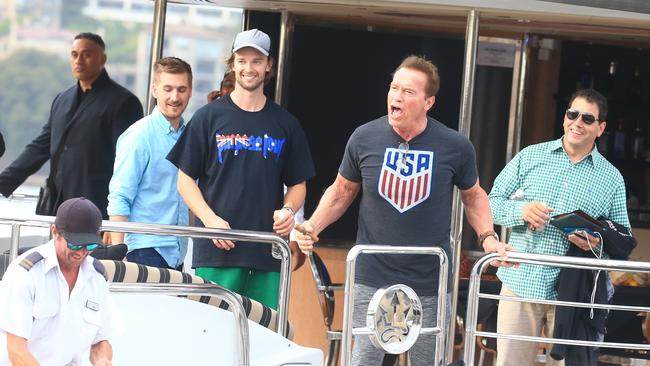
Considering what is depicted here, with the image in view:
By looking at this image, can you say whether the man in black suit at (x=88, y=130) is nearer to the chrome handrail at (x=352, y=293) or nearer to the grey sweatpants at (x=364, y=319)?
the grey sweatpants at (x=364, y=319)

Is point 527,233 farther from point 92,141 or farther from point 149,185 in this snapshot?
point 92,141

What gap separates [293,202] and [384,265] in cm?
91

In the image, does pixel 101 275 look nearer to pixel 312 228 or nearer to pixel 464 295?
pixel 312 228

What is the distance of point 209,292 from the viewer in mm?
5230

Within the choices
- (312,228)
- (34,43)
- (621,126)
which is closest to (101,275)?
(312,228)

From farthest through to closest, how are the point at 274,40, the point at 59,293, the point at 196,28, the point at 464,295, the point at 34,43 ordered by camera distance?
the point at 34,43 < the point at 196,28 < the point at 274,40 < the point at 464,295 < the point at 59,293

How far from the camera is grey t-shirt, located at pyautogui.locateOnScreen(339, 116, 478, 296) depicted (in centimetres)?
539

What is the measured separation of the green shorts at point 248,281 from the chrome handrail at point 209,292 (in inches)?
24.8

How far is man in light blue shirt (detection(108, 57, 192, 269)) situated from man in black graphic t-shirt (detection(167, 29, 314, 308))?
31 centimetres

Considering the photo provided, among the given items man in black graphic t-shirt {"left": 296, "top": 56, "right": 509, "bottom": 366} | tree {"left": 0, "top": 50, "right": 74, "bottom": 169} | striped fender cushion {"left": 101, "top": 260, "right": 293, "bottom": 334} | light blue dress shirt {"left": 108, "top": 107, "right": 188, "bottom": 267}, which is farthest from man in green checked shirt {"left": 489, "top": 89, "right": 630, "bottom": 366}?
tree {"left": 0, "top": 50, "right": 74, "bottom": 169}

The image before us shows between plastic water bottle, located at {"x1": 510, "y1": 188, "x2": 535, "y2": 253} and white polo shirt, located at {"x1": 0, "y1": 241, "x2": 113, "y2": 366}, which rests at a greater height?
plastic water bottle, located at {"x1": 510, "y1": 188, "x2": 535, "y2": 253}

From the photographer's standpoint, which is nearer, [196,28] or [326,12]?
[326,12]

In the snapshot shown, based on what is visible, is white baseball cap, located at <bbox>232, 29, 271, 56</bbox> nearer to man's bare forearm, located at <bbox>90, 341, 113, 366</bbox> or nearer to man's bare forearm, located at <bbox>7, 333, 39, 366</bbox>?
man's bare forearm, located at <bbox>90, 341, 113, 366</bbox>

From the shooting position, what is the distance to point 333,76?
835 centimetres
